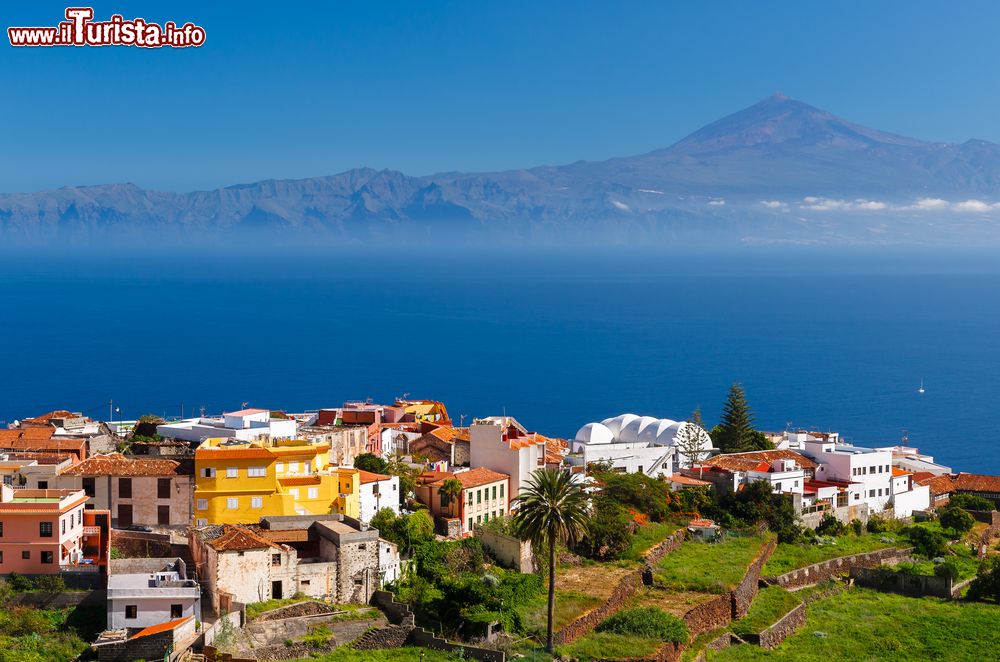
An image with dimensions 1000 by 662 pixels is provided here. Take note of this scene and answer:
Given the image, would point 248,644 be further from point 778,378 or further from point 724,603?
point 778,378

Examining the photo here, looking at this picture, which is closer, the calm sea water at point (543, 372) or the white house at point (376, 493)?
the white house at point (376, 493)

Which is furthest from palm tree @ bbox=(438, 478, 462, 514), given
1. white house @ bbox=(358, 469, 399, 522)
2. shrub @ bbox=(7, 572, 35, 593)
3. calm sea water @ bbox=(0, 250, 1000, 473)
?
calm sea water @ bbox=(0, 250, 1000, 473)

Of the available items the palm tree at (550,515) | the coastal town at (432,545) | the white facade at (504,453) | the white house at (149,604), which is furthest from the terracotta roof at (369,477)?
the white house at (149,604)

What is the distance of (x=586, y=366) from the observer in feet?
500

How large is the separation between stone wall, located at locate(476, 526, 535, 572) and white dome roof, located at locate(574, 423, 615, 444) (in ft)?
75.7

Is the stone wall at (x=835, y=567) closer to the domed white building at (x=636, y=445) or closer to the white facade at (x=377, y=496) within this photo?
the domed white building at (x=636, y=445)

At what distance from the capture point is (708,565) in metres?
46.9

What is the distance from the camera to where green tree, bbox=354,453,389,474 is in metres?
49.5

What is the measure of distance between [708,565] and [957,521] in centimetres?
1667

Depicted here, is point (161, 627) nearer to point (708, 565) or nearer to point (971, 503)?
point (708, 565)

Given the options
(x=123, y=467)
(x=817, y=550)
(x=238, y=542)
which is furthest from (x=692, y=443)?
(x=238, y=542)

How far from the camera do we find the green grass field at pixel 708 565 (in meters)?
44.2

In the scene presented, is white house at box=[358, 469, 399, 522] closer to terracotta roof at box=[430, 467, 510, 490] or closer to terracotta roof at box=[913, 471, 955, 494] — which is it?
terracotta roof at box=[430, 467, 510, 490]

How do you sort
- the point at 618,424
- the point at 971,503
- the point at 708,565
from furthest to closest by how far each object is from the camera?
the point at 618,424, the point at 971,503, the point at 708,565
